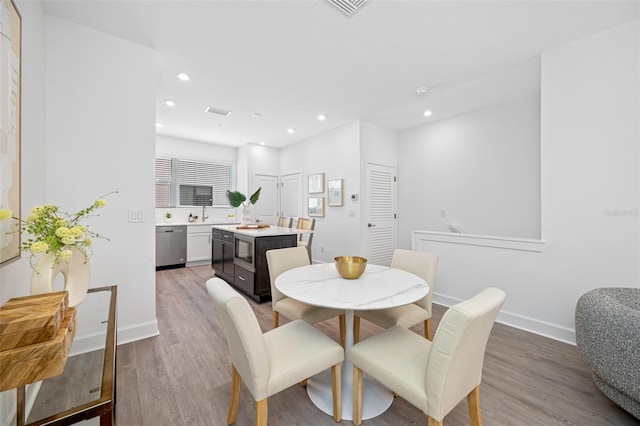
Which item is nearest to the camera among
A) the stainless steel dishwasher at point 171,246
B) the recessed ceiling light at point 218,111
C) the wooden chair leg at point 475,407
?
the wooden chair leg at point 475,407

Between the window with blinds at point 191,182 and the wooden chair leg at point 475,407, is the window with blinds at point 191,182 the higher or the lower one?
the higher one

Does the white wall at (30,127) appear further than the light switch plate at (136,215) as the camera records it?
No

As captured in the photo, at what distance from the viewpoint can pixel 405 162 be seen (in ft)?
16.3

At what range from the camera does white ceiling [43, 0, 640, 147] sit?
2004mm

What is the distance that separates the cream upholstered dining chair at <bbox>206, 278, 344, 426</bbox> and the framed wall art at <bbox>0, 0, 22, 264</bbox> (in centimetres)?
93

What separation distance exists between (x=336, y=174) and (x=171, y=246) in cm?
346

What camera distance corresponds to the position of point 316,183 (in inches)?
211

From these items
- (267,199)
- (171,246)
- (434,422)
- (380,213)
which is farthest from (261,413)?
(267,199)

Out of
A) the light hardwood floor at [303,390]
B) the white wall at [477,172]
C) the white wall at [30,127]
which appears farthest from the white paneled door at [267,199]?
the white wall at [30,127]

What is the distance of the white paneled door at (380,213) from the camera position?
4.60 m

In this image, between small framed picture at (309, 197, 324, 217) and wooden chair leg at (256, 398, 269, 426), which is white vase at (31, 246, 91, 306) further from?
small framed picture at (309, 197, 324, 217)

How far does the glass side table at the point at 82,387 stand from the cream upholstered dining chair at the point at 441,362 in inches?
42.7

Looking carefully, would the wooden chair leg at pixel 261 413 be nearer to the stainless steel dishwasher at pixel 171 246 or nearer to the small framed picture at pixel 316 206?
the small framed picture at pixel 316 206

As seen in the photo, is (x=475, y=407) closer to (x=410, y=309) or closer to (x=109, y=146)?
(x=410, y=309)
